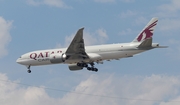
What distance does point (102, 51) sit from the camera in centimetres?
10631

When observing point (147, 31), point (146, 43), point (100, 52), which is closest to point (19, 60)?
point (100, 52)

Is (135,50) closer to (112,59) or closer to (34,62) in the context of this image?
(112,59)

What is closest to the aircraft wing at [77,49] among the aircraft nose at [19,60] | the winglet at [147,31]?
the winglet at [147,31]

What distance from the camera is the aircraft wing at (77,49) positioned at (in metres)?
104

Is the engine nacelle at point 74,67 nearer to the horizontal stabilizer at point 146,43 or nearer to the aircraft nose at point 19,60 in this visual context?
the aircraft nose at point 19,60

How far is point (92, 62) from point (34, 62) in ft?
34.8

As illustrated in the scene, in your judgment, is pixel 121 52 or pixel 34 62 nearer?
pixel 121 52

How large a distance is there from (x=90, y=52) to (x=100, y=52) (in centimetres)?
232

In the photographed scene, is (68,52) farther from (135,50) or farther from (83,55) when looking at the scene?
(135,50)

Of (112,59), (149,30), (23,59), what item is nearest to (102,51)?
(112,59)

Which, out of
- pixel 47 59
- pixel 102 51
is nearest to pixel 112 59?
pixel 102 51

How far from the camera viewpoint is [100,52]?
350 feet

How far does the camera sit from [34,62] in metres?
112

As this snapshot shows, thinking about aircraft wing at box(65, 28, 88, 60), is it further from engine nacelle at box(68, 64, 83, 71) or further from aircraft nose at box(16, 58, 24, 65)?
aircraft nose at box(16, 58, 24, 65)
